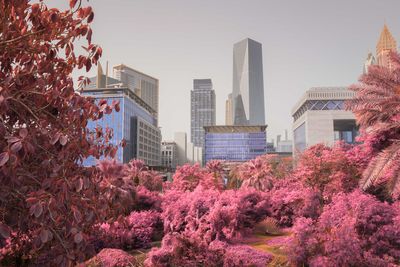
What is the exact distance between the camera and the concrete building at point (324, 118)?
10531 centimetres

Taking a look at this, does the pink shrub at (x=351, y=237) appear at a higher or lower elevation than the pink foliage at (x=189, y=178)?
lower

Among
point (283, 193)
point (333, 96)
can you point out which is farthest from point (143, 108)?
point (283, 193)

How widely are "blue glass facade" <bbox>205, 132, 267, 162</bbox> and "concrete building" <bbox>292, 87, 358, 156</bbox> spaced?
56.2 meters

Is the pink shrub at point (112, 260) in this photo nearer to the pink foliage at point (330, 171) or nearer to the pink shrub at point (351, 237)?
the pink shrub at point (351, 237)

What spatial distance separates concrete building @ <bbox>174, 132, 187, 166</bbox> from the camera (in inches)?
7347

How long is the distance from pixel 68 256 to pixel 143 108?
137307mm

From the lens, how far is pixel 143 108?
139375 mm

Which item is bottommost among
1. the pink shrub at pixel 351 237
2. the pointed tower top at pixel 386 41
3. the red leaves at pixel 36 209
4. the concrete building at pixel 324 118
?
the pink shrub at pixel 351 237

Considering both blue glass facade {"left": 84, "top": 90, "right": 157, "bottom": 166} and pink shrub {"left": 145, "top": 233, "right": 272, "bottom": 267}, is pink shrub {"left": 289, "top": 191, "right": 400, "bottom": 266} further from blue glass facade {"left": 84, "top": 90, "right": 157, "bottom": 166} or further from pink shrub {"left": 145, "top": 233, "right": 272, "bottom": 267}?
blue glass facade {"left": 84, "top": 90, "right": 157, "bottom": 166}

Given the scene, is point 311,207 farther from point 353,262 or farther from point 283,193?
point 353,262

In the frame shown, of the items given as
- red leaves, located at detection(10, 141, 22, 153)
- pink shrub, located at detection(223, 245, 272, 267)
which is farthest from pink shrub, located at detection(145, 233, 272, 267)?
red leaves, located at detection(10, 141, 22, 153)

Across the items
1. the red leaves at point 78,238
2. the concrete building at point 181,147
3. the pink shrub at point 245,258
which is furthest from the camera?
the concrete building at point 181,147

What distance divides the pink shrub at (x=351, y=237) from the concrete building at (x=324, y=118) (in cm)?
8968

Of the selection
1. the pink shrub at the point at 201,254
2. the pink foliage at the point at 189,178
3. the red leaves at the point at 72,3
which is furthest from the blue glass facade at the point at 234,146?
the red leaves at the point at 72,3
